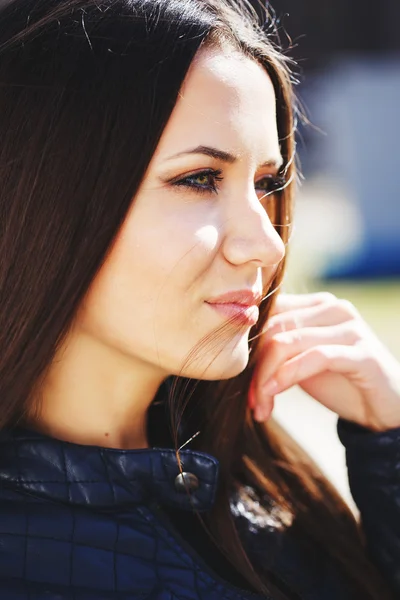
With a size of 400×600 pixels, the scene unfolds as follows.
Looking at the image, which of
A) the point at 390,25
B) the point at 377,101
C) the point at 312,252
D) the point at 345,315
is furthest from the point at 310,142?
the point at 345,315

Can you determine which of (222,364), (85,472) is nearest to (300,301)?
(222,364)

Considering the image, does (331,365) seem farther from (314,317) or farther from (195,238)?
(195,238)

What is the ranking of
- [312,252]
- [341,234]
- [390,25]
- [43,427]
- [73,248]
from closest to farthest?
[73,248] → [43,427] → [312,252] → [341,234] → [390,25]

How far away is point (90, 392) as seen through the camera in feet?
5.72

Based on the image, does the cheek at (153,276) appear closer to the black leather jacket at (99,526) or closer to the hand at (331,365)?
the black leather jacket at (99,526)

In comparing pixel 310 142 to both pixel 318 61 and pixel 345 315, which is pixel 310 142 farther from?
pixel 345 315

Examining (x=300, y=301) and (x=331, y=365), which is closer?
(x=331, y=365)

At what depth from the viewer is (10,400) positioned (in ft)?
5.16

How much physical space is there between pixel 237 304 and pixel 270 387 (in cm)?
36

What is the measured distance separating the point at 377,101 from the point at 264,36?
32.9 feet

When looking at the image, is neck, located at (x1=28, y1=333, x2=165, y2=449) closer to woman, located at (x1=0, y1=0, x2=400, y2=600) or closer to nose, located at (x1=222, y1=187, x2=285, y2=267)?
woman, located at (x1=0, y1=0, x2=400, y2=600)

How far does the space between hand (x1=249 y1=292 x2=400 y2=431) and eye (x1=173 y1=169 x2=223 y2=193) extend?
1.52 feet

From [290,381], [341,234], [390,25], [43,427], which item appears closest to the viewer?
[43,427]

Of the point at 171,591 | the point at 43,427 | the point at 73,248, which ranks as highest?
the point at 73,248
